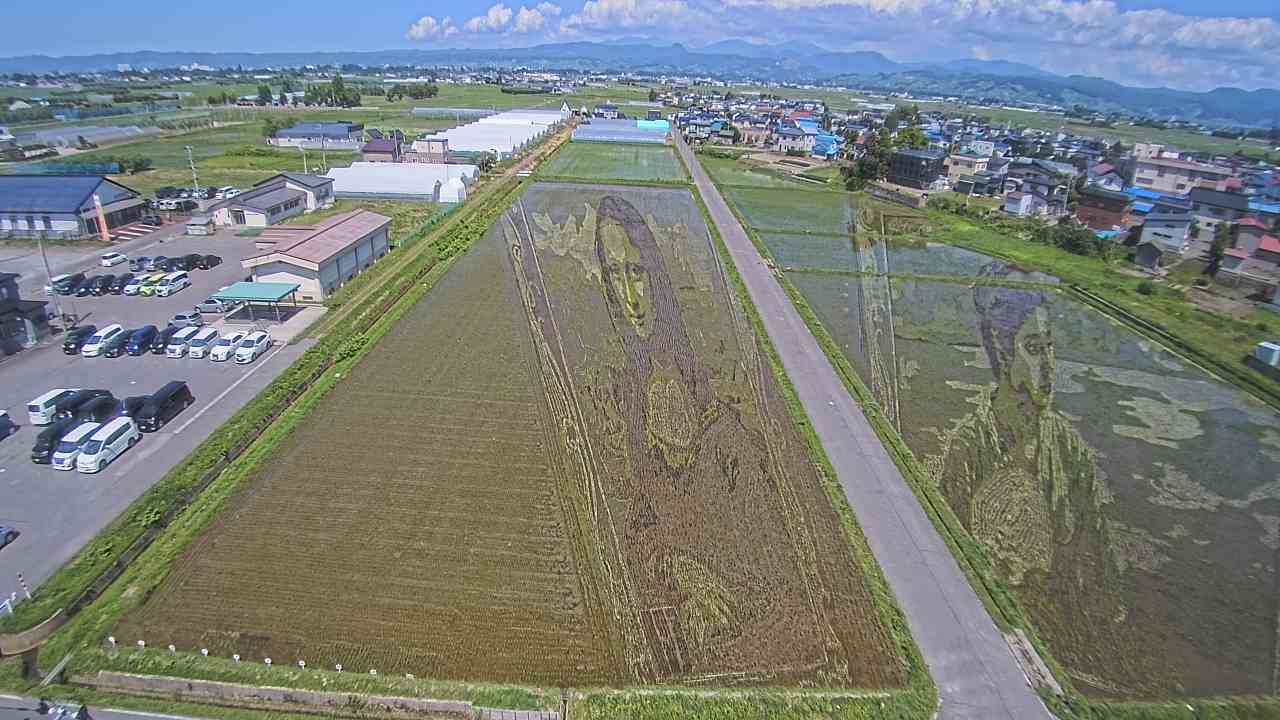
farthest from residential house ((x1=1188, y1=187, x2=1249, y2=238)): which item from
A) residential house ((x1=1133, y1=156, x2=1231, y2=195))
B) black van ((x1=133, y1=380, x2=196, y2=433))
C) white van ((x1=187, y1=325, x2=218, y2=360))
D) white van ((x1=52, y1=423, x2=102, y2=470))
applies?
white van ((x1=52, y1=423, x2=102, y2=470))

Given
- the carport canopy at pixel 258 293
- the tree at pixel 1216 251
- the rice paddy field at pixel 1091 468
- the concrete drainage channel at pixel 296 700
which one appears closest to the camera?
the concrete drainage channel at pixel 296 700

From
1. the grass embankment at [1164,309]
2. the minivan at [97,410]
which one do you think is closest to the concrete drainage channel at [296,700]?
the minivan at [97,410]

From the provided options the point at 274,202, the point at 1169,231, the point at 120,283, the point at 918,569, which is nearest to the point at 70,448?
the point at 120,283

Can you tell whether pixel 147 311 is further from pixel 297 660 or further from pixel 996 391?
pixel 996 391

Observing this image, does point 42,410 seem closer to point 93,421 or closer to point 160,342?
point 93,421

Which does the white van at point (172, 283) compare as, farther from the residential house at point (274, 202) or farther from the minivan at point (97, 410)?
the minivan at point (97, 410)
